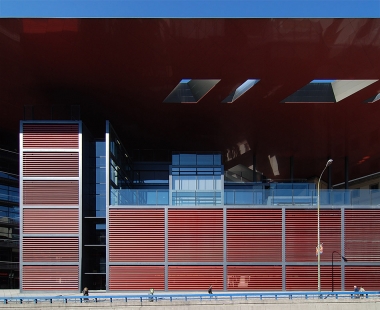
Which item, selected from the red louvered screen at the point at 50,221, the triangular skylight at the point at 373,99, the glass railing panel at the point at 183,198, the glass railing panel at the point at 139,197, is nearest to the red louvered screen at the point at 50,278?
the red louvered screen at the point at 50,221

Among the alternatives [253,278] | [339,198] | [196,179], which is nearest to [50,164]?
[196,179]

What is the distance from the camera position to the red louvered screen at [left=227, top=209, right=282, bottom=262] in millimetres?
29500

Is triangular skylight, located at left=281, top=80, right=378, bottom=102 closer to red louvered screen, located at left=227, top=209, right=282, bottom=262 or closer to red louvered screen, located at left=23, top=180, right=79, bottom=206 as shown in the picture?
red louvered screen, located at left=227, top=209, right=282, bottom=262

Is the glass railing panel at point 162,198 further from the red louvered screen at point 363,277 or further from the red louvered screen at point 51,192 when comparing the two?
the red louvered screen at point 363,277

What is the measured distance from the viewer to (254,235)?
97.3 feet

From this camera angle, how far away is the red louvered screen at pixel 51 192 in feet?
94.8

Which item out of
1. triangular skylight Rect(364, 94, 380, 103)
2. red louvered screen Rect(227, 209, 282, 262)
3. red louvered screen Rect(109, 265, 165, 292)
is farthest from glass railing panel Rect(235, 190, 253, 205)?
triangular skylight Rect(364, 94, 380, 103)

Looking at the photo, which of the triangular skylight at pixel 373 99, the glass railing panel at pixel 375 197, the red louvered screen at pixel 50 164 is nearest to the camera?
the triangular skylight at pixel 373 99

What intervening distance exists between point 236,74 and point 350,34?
589 centimetres

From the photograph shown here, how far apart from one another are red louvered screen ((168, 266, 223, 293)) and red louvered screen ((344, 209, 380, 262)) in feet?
25.9

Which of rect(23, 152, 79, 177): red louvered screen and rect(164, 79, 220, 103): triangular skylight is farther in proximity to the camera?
rect(23, 152, 79, 177): red louvered screen

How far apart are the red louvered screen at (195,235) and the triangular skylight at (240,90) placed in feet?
21.7

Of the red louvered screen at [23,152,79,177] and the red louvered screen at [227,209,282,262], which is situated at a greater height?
the red louvered screen at [23,152,79,177]

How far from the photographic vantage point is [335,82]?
2855 cm
